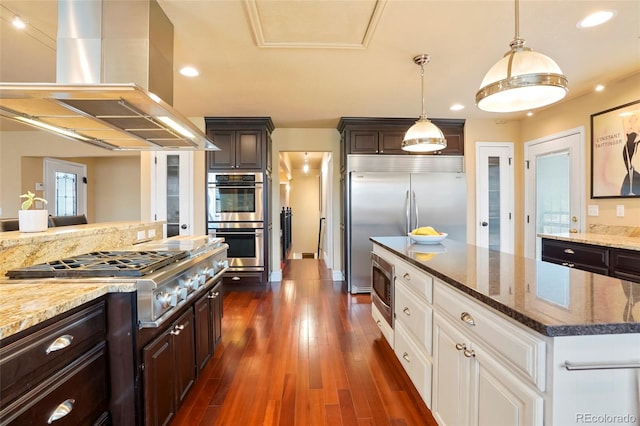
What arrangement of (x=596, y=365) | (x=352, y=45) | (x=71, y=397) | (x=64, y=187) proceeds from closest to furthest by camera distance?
(x=596, y=365) < (x=71, y=397) < (x=352, y=45) < (x=64, y=187)

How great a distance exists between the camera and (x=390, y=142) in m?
4.37

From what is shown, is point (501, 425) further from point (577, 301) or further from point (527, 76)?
point (527, 76)

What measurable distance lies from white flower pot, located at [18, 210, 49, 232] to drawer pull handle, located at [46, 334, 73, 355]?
96 centimetres

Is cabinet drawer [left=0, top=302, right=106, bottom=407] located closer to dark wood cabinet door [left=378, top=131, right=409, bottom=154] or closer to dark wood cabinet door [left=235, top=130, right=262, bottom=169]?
dark wood cabinet door [left=235, top=130, right=262, bottom=169]

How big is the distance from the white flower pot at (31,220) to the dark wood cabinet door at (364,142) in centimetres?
348

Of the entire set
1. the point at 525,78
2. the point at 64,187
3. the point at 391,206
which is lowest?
the point at 391,206

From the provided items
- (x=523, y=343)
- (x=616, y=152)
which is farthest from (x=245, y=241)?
(x=616, y=152)

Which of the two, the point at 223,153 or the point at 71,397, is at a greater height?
the point at 223,153

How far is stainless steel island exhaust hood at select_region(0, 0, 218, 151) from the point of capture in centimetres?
158

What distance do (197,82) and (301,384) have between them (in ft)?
9.86

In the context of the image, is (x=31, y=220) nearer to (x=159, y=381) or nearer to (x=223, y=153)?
(x=159, y=381)

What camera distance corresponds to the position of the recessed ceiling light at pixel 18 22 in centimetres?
200

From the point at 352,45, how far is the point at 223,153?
260 cm

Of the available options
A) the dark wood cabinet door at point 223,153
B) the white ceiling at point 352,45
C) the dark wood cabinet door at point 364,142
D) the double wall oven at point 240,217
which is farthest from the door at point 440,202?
the dark wood cabinet door at point 223,153
